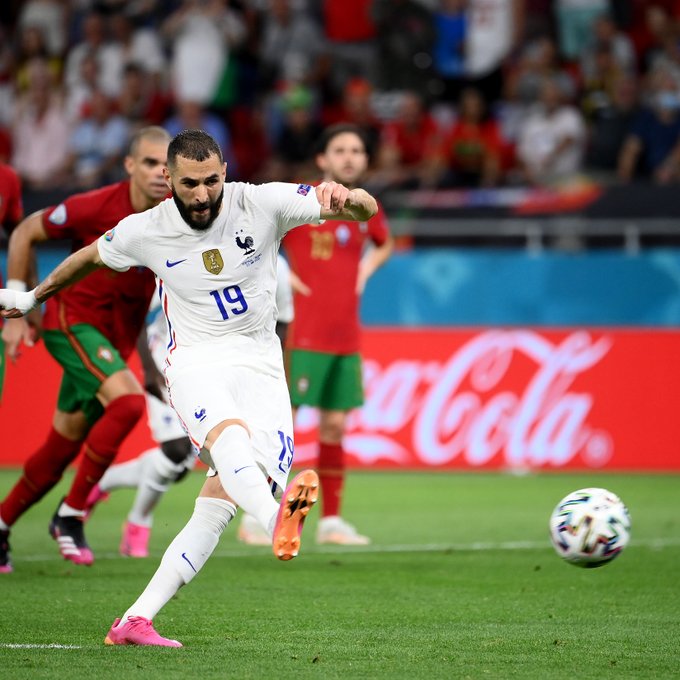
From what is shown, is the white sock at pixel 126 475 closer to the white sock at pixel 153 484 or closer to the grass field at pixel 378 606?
the white sock at pixel 153 484

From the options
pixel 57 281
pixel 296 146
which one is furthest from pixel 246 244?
pixel 296 146

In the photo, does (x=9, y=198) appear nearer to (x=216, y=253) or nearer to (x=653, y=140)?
(x=216, y=253)

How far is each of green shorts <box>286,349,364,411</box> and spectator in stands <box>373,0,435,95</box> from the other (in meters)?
9.04

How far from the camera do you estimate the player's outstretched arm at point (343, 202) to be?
5.79 meters

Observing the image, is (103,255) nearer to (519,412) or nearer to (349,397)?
(349,397)

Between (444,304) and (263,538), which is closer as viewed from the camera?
(263,538)

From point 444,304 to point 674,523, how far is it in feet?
16.6

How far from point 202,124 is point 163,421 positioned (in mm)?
8994

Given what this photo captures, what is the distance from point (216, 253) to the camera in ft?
19.2

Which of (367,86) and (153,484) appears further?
(367,86)

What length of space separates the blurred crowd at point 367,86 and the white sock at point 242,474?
421 inches

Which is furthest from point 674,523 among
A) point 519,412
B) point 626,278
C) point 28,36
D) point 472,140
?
point 28,36

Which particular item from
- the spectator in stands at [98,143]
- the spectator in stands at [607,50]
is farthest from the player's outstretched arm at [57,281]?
the spectator in stands at [607,50]

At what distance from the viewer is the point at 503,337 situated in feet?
46.2
